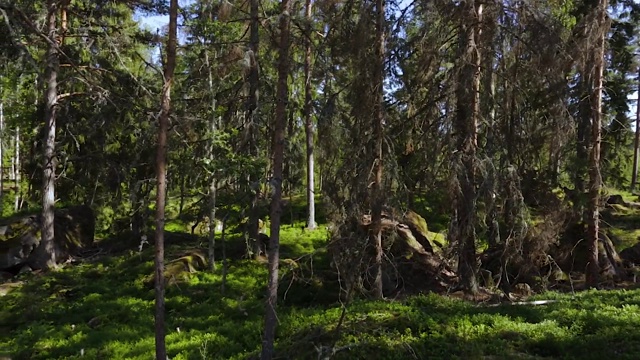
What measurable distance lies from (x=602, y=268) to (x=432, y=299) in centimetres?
797

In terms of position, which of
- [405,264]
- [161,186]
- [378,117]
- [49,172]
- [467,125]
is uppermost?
[378,117]

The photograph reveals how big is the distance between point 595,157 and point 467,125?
18.0 ft

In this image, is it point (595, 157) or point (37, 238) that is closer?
point (595, 157)

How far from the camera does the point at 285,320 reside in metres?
11.4

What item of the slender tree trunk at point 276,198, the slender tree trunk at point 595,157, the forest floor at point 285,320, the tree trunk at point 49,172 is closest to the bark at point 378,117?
the forest floor at point 285,320

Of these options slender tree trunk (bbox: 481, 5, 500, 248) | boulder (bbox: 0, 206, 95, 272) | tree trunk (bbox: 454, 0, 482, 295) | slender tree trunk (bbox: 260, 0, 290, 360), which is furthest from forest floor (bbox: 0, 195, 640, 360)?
slender tree trunk (bbox: 481, 5, 500, 248)

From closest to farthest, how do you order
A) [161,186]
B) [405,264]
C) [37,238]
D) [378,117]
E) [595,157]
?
[161,186] < [378,117] < [595,157] < [405,264] < [37,238]

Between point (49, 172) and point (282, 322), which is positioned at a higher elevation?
point (49, 172)

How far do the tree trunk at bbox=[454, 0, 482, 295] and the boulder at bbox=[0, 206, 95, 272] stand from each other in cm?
1452

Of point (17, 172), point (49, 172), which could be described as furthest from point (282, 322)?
point (17, 172)

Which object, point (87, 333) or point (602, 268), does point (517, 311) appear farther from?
point (87, 333)

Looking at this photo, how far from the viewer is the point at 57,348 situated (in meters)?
10.8

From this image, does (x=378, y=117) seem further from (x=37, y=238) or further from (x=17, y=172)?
(x=17, y=172)

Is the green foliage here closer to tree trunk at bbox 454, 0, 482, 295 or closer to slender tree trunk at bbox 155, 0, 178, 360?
slender tree trunk at bbox 155, 0, 178, 360
